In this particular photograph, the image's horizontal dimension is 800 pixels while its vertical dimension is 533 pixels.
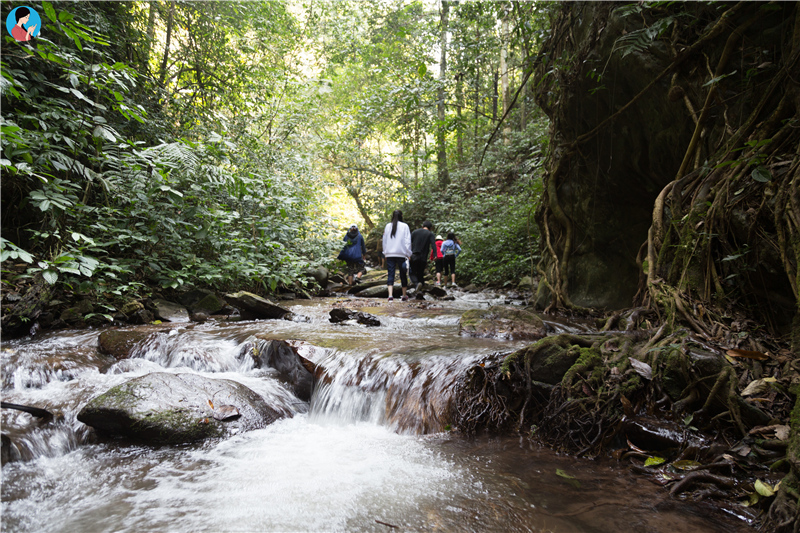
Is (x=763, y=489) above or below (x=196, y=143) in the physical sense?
below

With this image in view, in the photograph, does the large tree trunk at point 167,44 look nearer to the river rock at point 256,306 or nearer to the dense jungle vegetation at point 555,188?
the dense jungle vegetation at point 555,188

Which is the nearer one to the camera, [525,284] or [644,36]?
[644,36]

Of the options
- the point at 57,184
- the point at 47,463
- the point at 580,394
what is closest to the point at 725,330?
the point at 580,394

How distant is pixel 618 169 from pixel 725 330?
4421 mm

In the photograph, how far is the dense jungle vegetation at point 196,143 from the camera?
5.54 metres

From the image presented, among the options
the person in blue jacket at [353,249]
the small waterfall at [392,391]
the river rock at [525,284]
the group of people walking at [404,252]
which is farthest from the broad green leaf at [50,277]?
the river rock at [525,284]

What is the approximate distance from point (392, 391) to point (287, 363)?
1.61 metres

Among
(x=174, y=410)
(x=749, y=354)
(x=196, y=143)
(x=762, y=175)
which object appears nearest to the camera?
(x=749, y=354)

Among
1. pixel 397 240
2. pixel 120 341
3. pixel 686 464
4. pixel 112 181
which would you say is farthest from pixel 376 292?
pixel 686 464

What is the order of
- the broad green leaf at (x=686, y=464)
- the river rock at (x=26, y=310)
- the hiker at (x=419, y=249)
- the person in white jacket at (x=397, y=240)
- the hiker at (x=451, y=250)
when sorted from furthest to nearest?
the hiker at (x=451, y=250), the hiker at (x=419, y=249), the person in white jacket at (x=397, y=240), the river rock at (x=26, y=310), the broad green leaf at (x=686, y=464)

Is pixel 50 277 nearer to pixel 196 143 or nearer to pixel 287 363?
pixel 287 363

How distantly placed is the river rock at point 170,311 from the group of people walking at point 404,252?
438 centimetres

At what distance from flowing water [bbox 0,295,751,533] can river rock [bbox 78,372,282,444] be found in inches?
5.3

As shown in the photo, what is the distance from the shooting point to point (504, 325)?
5.75 m
